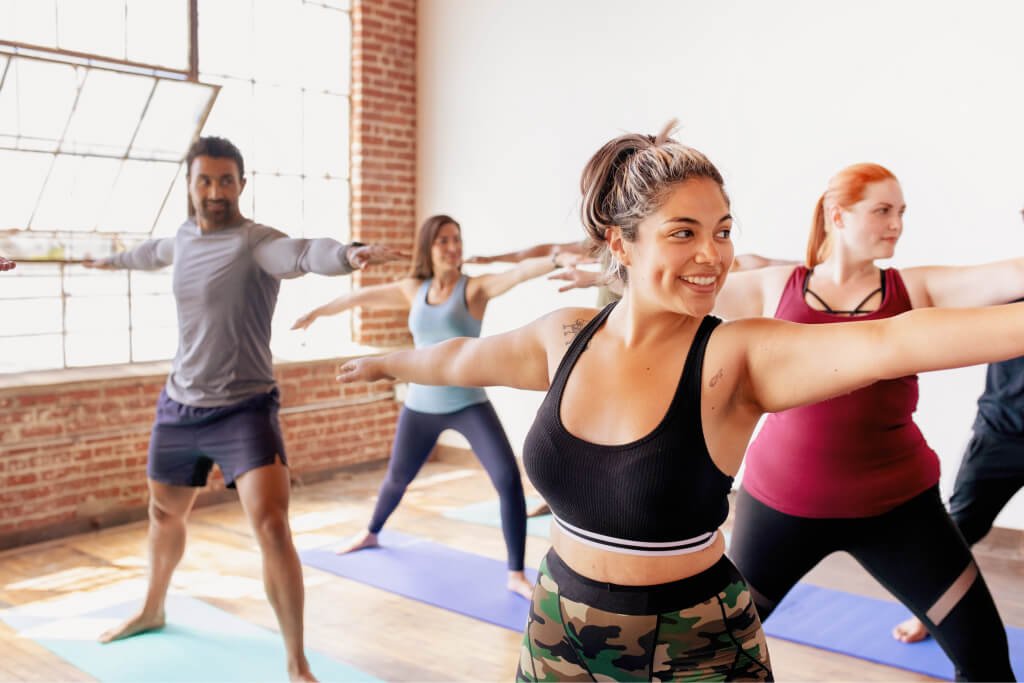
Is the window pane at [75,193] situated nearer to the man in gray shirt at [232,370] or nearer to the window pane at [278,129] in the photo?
the window pane at [278,129]

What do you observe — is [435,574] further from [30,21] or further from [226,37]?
[226,37]

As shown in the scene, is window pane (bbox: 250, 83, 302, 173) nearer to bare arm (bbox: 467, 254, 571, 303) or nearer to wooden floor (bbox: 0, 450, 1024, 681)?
wooden floor (bbox: 0, 450, 1024, 681)

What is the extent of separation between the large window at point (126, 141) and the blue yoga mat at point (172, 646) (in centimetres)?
160

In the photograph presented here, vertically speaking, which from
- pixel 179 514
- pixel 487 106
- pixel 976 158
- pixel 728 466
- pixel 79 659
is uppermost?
pixel 487 106

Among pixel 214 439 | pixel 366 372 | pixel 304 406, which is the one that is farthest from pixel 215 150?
pixel 304 406

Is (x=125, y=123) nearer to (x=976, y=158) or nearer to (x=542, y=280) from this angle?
(x=542, y=280)

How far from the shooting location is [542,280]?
5859 mm

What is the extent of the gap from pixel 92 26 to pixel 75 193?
80 cm

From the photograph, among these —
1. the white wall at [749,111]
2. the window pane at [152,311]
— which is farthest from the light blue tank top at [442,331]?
the window pane at [152,311]

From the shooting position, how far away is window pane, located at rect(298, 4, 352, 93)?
5.98 meters

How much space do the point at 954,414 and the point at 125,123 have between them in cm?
413

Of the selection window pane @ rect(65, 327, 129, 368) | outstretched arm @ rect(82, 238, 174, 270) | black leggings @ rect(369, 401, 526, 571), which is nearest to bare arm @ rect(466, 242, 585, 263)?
black leggings @ rect(369, 401, 526, 571)

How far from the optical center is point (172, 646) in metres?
3.35

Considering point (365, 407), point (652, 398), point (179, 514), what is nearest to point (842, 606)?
point (179, 514)
